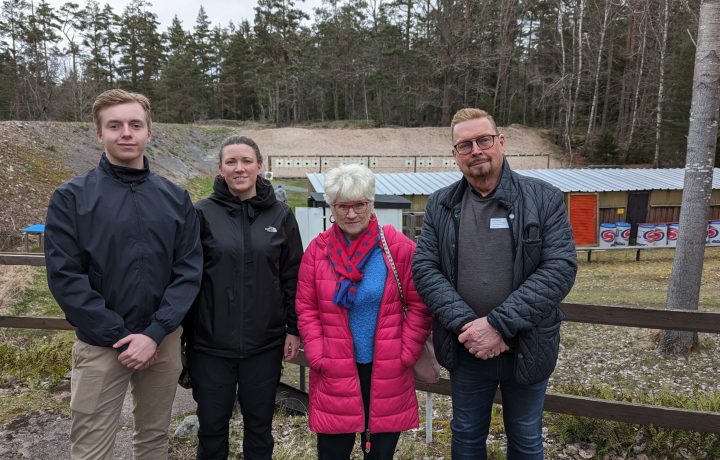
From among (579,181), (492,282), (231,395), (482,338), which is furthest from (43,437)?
(579,181)

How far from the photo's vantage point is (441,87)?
46.8m

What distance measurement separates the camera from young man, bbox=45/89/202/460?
7.50 ft

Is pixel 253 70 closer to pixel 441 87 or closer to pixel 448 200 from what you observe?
pixel 441 87

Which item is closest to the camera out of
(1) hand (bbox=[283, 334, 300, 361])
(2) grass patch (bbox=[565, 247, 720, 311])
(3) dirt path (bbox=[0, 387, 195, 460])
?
(1) hand (bbox=[283, 334, 300, 361])

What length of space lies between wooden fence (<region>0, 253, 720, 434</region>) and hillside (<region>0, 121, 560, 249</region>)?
14.4 m

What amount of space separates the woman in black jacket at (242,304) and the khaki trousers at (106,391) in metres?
0.16

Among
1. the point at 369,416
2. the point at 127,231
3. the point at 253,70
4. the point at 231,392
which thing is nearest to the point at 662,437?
the point at 369,416

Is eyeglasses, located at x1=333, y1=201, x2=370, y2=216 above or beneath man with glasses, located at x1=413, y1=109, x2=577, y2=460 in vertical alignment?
above

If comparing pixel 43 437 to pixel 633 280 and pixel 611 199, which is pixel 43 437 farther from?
pixel 611 199

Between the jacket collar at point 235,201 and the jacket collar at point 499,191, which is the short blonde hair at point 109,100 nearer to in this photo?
the jacket collar at point 235,201

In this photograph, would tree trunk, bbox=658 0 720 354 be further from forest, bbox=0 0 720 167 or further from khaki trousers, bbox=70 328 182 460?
forest, bbox=0 0 720 167

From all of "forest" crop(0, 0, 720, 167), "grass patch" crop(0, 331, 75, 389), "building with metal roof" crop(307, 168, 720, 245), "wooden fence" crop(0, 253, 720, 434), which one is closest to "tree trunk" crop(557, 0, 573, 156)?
"forest" crop(0, 0, 720, 167)

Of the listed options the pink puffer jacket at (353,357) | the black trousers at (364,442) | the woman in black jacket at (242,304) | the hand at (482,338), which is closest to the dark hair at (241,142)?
the woman in black jacket at (242,304)

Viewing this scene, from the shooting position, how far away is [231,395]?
8.97 ft
